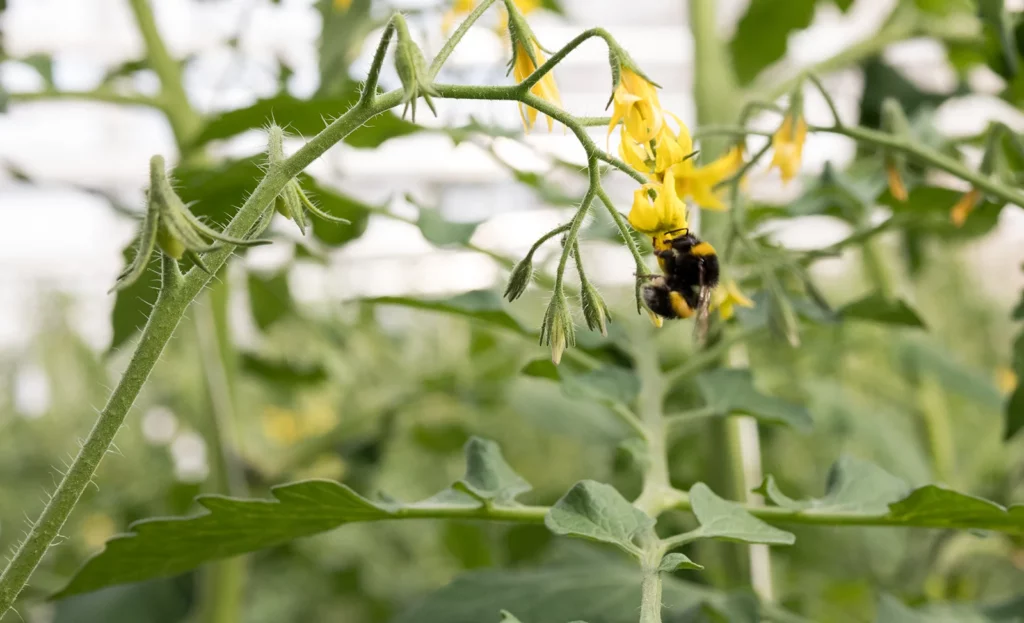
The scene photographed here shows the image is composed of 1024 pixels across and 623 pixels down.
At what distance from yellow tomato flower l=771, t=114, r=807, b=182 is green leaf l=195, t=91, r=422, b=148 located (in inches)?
7.6

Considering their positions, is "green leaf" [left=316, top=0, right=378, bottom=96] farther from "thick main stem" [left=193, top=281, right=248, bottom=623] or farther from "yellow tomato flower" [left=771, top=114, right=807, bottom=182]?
"yellow tomato flower" [left=771, top=114, right=807, bottom=182]

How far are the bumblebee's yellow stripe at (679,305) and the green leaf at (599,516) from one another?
3.4 inches

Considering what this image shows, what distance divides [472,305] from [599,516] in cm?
18

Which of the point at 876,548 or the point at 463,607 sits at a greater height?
the point at 463,607

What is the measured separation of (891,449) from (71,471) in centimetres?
76

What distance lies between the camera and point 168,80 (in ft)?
2.45

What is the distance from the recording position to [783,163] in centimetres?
49

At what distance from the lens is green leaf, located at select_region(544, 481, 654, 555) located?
32 centimetres

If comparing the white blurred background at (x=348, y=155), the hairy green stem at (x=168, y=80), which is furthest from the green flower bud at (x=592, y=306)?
the white blurred background at (x=348, y=155)

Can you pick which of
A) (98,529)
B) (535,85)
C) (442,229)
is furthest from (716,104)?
(98,529)

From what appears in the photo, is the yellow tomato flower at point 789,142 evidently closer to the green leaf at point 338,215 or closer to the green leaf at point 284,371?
the green leaf at point 338,215

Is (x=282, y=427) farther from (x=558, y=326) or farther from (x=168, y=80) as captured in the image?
(x=558, y=326)

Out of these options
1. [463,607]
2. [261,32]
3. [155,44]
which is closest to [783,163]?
[463,607]

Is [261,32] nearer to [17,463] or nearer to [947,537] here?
[17,463]
